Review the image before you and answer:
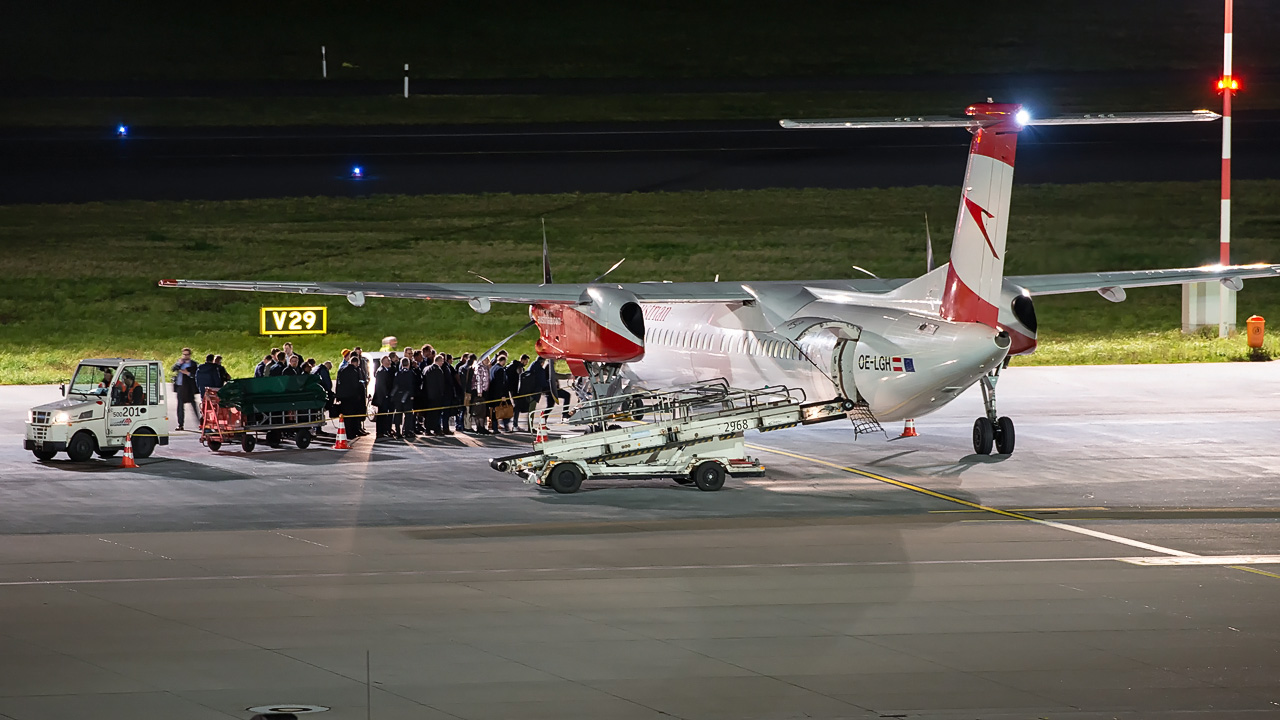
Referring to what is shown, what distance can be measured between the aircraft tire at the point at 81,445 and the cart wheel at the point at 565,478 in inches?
348

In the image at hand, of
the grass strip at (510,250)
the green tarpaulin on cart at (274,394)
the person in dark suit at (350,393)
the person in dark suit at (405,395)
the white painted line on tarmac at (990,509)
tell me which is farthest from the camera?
the grass strip at (510,250)

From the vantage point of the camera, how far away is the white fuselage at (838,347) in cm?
2305

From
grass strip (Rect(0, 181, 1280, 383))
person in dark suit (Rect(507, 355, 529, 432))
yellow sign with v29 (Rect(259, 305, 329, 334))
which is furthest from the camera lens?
grass strip (Rect(0, 181, 1280, 383))

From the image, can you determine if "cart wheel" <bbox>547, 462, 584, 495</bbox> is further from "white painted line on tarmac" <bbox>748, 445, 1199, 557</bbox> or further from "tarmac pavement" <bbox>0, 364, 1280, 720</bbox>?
"white painted line on tarmac" <bbox>748, 445, 1199, 557</bbox>

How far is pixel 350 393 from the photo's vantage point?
29.1m

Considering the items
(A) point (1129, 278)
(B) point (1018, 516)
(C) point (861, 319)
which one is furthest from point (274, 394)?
(A) point (1129, 278)

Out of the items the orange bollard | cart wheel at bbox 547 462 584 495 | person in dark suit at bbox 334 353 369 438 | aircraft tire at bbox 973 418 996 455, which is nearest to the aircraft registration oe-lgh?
aircraft tire at bbox 973 418 996 455

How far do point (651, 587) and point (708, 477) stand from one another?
6.98 m

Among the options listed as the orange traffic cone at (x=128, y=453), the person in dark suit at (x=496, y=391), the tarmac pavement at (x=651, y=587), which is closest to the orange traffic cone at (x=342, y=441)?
the tarmac pavement at (x=651, y=587)

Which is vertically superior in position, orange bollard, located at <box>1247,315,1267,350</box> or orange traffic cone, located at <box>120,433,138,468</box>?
orange bollard, located at <box>1247,315,1267,350</box>

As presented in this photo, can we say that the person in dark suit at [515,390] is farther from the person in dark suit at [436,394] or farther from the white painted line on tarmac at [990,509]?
the white painted line on tarmac at [990,509]

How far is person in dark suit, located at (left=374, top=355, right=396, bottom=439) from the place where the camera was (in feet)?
97.0

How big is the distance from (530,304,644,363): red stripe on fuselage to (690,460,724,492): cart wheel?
4.98 m

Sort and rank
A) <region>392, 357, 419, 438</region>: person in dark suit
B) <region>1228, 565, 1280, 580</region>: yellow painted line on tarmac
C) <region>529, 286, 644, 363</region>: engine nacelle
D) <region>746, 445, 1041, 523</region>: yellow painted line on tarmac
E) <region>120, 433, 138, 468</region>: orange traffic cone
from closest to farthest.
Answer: <region>1228, 565, 1280, 580</region>: yellow painted line on tarmac < <region>746, 445, 1041, 523</region>: yellow painted line on tarmac < <region>120, 433, 138, 468</region>: orange traffic cone < <region>529, 286, 644, 363</region>: engine nacelle < <region>392, 357, 419, 438</region>: person in dark suit
